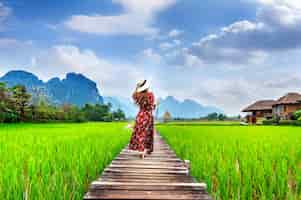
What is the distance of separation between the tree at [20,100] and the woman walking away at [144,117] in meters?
26.8

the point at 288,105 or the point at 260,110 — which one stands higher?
the point at 288,105

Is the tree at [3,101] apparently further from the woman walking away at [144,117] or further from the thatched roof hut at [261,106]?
the thatched roof hut at [261,106]

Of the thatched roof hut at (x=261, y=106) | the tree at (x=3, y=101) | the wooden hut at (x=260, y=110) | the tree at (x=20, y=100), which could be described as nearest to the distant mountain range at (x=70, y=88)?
the thatched roof hut at (x=261, y=106)

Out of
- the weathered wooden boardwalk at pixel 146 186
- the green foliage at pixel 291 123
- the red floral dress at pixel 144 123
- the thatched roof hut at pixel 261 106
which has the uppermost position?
the thatched roof hut at pixel 261 106

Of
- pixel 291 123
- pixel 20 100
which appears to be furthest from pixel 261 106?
pixel 20 100

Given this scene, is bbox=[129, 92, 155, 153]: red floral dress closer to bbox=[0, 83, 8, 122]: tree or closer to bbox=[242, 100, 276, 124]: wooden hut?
bbox=[0, 83, 8, 122]: tree

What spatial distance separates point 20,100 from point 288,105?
30.3 metres

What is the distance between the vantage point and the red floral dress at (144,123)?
5218 millimetres

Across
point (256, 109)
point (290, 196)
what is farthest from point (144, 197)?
point (256, 109)

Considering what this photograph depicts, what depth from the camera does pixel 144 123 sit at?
5.30 metres

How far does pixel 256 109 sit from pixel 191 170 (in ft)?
141

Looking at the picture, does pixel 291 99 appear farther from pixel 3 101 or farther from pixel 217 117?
pixel 3 101

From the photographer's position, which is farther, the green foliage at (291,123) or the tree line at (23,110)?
the green foliage at (291,123)

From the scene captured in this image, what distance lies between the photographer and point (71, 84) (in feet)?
629
